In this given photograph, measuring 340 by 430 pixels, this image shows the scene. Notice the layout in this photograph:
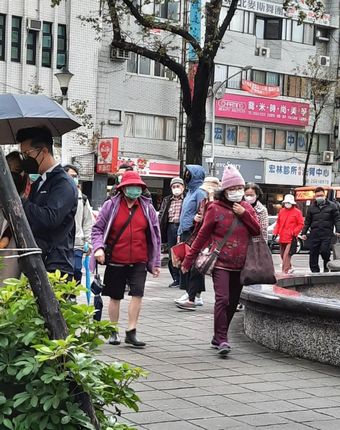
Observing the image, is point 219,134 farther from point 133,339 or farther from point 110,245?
point 133,339

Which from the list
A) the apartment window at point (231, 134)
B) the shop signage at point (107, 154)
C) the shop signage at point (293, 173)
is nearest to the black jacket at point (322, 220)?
the shop signage at point (107, 154)

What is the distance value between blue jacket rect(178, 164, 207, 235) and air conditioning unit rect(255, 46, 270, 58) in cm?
3928

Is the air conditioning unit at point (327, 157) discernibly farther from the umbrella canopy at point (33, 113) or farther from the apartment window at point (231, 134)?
the umbrella canopy at point (33, 113)

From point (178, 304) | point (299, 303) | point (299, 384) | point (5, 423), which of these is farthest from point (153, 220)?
point (5, 423)

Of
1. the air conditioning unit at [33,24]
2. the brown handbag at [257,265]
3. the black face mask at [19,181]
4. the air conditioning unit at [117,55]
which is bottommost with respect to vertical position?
the brown handbag at [257,265]

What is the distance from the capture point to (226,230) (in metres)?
8.78

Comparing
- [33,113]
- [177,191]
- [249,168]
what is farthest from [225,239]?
[249,168]

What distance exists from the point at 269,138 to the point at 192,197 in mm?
39200

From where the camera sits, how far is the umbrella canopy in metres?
6.89

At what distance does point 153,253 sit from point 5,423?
223 inches

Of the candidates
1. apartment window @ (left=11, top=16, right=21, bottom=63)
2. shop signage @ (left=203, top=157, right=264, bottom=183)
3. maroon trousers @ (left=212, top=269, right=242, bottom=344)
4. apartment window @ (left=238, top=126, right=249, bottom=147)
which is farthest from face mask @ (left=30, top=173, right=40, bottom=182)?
apartment window @ (left=238, top=126, right=249, bottom=147)

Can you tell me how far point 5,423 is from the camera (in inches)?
133

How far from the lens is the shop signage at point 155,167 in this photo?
1724 inches

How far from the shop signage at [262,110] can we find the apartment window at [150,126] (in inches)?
130
